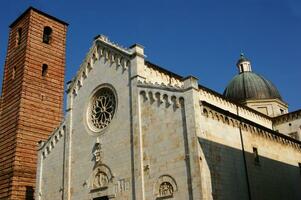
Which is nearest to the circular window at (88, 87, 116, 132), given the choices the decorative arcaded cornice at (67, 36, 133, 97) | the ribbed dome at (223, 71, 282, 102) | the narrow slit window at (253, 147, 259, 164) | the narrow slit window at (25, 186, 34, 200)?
the decorative arcaded cornice at (67, 36, 133, 97)

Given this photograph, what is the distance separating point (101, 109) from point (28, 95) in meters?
10.2

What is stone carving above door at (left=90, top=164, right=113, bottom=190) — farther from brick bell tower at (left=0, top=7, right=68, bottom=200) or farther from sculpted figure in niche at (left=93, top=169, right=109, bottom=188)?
brick bell tower at (left=0, top=7, right=68, bottom=200)

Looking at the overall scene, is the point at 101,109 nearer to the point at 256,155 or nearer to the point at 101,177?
the point at 101,177

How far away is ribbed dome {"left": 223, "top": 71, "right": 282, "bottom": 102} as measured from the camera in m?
37.5

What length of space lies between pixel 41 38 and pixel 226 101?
17085mm

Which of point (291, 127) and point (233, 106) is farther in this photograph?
point (291, 127)

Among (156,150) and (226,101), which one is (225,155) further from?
(226,101)

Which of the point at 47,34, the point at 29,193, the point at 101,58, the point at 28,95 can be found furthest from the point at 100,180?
the point at 47,34

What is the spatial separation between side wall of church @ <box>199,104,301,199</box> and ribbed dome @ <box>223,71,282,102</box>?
38.4 feet

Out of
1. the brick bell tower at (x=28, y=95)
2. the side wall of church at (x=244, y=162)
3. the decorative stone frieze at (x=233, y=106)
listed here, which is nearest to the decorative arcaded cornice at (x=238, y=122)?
the side wall of church at (x=244, y=162)

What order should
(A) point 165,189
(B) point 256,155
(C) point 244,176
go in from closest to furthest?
(A) point 165,189 → (C) point 244,176 → (B) point 256,155

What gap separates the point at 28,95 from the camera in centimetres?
3162

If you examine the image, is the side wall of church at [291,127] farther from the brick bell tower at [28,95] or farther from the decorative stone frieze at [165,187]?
the brick bell tower at [28,95]

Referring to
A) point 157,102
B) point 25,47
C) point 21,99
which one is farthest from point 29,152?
point 157,102
